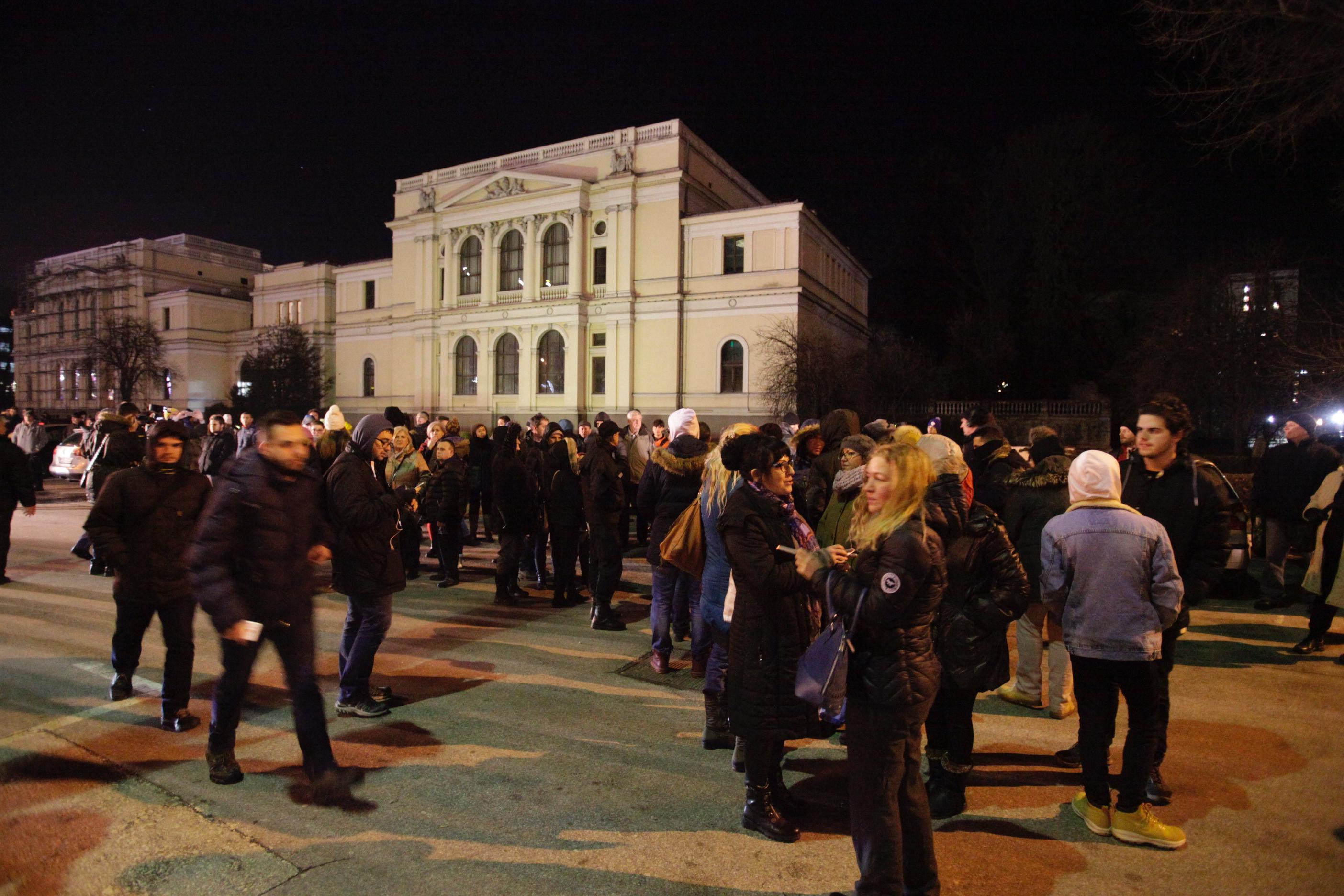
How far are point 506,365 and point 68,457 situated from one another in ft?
69.1

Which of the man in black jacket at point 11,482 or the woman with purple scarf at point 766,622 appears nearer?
the woman with purple scarf at point 766,622

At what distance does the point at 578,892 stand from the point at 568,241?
120 feet

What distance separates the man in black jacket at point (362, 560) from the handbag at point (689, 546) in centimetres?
193

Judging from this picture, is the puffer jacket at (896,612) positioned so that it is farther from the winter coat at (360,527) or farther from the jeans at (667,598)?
the winter coat at (360,527)

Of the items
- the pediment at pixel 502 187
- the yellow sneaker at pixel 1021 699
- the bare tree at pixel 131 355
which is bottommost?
the yellow sneaker at pixel 1021 699

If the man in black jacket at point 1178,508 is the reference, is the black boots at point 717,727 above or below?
below

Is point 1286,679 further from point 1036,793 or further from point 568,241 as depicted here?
point 568,241

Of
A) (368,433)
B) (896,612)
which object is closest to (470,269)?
(368,433)

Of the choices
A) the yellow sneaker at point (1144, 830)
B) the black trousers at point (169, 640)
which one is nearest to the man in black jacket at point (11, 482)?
the black trousers at point (169, 640)

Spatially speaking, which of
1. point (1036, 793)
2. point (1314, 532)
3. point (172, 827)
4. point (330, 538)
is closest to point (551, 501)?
point (330, 538)

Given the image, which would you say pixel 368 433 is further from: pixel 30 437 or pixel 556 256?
pixel 556 256

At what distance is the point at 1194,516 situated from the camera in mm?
4094

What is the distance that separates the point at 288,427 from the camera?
396cm

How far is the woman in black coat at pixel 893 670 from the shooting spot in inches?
112
